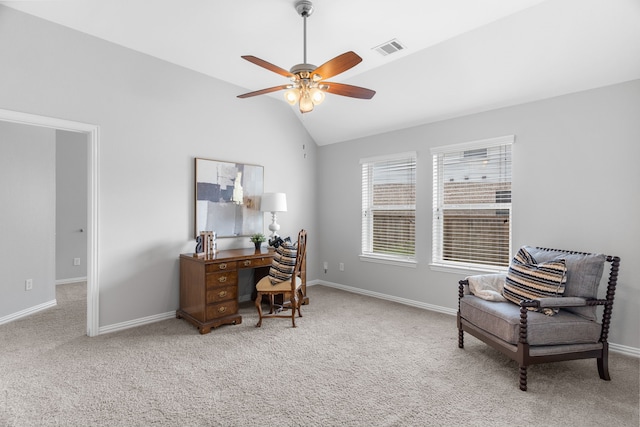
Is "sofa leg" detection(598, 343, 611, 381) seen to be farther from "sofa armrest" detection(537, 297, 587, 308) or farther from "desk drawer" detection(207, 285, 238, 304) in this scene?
"desk drawer" detection(207, 285, 238, 304)

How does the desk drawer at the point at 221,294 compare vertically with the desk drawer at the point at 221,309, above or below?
above

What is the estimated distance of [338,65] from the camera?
7.48 feet

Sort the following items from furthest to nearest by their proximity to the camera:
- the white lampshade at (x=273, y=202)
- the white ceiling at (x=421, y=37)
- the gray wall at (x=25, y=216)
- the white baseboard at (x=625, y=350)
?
1. the white lampshade at (x=273, y=202)
2. the gray wall at (x=25, y=216)
3. the white baseboard at (x=625, y=350)
4. the white ceiling at (x=421, y=37)

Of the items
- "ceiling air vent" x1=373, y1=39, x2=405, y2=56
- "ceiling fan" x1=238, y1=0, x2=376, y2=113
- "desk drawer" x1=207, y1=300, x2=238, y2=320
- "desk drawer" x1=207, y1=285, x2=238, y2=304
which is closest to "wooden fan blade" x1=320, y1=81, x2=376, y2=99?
"ceiling fan" x1=238, y1=0, x2=376, y2=113

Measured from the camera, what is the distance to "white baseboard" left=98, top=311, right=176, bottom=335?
3332mm

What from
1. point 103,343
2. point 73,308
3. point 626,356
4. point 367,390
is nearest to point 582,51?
point 626,356

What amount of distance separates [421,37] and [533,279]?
2.41 meters

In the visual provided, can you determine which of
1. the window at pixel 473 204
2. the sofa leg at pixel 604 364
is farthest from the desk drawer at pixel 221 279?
the sofa leg at pixel 604 364

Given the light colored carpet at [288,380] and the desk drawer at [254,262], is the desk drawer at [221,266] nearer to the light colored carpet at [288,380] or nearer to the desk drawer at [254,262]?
the desk drawer at [254,262]

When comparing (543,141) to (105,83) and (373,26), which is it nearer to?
(373,26)

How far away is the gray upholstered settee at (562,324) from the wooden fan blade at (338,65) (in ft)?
6.98

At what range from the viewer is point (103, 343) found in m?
3.08

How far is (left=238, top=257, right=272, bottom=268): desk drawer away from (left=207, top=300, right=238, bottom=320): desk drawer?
0.42 metres

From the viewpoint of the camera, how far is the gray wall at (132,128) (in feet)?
9.61
